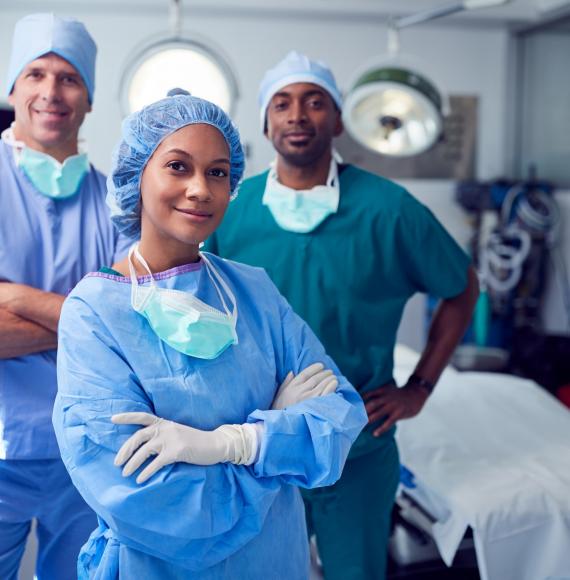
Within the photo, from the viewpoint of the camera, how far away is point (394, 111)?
2.12 m

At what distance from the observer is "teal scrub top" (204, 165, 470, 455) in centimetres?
173

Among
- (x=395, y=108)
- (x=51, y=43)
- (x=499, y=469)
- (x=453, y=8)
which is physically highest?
(x=453, y=8)

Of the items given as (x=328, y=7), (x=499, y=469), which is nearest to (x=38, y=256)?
(x=499, y=469)

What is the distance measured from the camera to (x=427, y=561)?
2.39 m

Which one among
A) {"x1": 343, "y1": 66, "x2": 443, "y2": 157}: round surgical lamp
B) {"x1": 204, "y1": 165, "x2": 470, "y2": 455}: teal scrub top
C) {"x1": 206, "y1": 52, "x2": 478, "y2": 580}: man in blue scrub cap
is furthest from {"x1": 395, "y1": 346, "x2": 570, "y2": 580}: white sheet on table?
{"x1": 343, "y1": 66, "x2": 443, "y2": 157}: round surgical lamp

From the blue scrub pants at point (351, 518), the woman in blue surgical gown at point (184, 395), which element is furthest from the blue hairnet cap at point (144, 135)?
the blue scrub pants at point (351, 518)

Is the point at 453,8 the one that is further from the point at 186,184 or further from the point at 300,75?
the point at 186,184

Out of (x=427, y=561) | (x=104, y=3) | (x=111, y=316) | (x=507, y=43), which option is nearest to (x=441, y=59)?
(x=507, y=43)

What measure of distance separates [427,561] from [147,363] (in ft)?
5.47

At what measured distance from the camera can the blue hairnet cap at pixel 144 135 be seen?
114 cm

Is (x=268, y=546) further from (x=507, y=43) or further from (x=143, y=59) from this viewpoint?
(x=507, y=43)

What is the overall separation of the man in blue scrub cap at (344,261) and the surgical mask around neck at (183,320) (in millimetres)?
584

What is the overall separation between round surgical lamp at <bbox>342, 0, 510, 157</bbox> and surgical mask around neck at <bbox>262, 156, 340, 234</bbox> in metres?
A: 0.42

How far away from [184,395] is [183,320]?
12 centimetres
